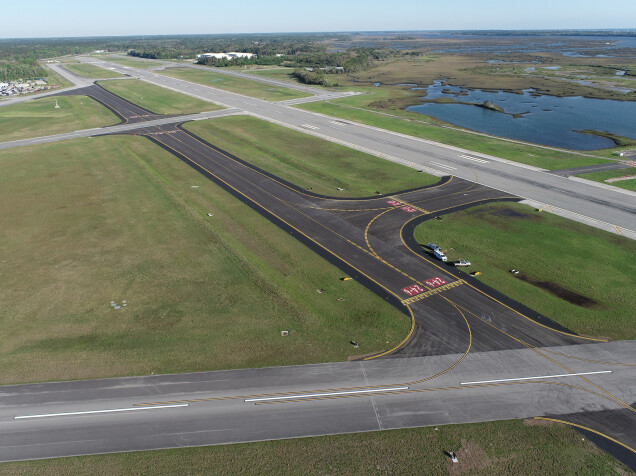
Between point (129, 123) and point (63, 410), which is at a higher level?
point (129, 123)

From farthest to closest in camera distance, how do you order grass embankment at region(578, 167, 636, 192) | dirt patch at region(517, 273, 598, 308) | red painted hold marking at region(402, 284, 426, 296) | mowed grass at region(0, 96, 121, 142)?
mowed grass at region(0, 96, 121, 142) → grass embankment at region(578, 167, 636, 192) → red painted hold marking at region(402, 284, 426, 296) → dirt patch at region(517, 273, 598, 308)

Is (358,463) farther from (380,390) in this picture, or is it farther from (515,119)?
(515,119)

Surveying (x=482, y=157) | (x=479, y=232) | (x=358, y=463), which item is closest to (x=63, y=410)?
(x=358, y=463)

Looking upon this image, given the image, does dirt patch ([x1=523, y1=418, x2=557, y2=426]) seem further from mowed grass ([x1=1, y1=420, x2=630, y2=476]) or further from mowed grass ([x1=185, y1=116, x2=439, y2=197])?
mowed grass ([x1=185, y1=116, x2=439, y2=197])

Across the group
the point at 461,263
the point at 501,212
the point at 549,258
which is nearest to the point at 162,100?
the point at 501,212

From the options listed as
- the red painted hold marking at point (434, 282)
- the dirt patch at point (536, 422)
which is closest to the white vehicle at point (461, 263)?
the red painted hold marking at point (434, 282)

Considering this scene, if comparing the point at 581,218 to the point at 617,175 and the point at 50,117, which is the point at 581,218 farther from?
the point at 50,117

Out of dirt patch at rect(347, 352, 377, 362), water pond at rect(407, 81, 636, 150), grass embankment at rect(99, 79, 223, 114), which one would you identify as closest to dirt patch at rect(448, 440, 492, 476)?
dirt patch at rect(347, 352, 377, 362)
